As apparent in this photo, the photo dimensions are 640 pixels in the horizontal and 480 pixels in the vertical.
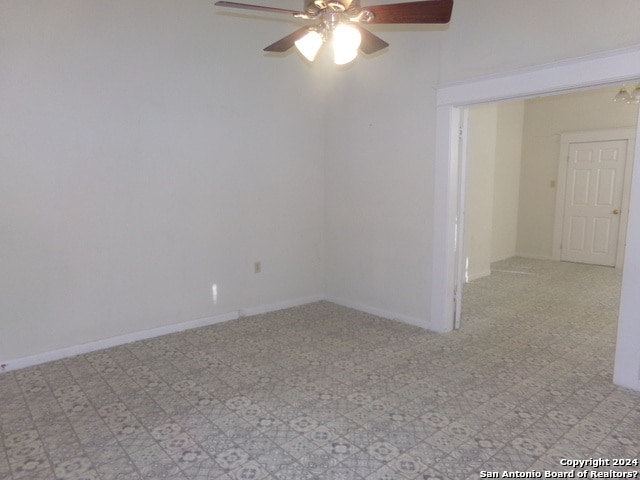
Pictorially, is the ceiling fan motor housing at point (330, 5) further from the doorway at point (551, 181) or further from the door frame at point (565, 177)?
the door frame at point (565, 177)

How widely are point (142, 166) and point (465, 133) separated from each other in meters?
2.77

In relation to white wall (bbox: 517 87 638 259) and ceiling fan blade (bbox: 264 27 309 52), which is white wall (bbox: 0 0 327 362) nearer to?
ceiling fan blade (bbox: 264 27 309 52)


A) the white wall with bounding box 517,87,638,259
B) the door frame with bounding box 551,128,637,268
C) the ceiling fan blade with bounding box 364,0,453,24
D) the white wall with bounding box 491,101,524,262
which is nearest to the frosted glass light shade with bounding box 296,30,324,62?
the ceiling fan blade with bounding box 364,0,453,24

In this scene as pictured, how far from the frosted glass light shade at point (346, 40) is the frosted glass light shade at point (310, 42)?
0.12m

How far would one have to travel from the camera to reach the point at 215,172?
388 cm

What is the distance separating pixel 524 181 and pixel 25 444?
7.66m

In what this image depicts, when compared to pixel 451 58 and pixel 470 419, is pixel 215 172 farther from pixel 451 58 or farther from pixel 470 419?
pixel 470 419

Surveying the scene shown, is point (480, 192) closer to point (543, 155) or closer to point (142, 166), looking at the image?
point (543, 155)

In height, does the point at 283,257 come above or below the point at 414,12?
below

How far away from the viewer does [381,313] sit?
4.25 m

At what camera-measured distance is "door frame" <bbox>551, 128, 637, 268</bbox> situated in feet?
20.5

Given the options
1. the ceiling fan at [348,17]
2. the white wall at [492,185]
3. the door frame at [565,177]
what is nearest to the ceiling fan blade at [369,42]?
the ceiling fan at [348,17]

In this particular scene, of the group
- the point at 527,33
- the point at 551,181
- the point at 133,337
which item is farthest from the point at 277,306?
the point at 551,181

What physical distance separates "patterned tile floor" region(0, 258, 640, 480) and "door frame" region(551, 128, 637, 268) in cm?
317
